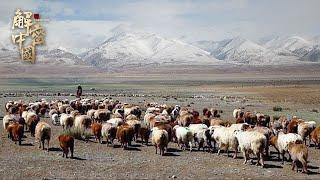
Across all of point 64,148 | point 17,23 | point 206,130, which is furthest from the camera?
point 17,23

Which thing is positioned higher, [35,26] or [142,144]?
[35,26]

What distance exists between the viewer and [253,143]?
52.9ft

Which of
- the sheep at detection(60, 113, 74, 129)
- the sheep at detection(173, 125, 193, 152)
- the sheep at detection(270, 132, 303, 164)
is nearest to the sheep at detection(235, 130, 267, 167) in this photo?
the sheep at detection(270, 132, 303, 164)

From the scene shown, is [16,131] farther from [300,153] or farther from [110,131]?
[300,153]

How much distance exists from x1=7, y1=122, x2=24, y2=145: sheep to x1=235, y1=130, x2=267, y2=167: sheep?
378 inches

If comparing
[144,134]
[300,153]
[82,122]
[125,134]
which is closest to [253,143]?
[300,153]

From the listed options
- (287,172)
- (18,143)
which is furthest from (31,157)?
(287,172)

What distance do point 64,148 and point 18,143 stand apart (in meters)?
4.12

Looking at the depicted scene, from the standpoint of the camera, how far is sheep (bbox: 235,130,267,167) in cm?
1602

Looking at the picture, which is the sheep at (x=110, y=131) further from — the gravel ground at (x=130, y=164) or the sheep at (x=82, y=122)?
the sheep at (x=82, y=122)

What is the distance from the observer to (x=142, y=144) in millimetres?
20672

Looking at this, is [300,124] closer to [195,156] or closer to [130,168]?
[195,156]

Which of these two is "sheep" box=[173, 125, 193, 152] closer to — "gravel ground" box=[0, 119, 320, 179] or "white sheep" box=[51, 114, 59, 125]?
"gravel ground" box=[0, 119, 320, 179]

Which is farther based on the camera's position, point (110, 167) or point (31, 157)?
point (31, 157)
